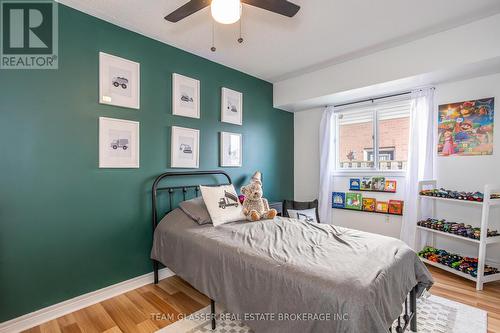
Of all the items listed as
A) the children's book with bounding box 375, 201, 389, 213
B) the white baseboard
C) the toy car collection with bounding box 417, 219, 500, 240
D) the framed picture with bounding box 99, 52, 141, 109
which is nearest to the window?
the children's book with bounding box 375, 201, 389, 213

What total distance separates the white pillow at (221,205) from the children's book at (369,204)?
210 centimetres

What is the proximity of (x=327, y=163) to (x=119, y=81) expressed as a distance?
3.09m

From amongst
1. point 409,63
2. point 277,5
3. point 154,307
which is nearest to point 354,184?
point 409,63

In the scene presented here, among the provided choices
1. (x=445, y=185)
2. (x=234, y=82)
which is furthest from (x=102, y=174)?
(x=445, y=185)

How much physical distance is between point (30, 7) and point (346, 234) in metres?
3.17

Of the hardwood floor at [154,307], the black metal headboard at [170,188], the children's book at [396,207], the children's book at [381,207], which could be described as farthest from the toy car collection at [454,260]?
the black metal headboard at [170,188]

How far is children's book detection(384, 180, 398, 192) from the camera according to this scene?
10.9 feet

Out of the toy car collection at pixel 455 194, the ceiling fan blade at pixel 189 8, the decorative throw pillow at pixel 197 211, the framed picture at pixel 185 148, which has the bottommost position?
the decorative throw pillow at pixel 197 211

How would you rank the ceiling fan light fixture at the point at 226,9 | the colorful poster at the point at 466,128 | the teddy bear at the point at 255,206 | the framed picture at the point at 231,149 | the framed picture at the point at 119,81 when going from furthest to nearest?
the framed picture at the point at 231,149, the colorful poster at the point at 466,128, the teddy bear at the point at 255,206, the framed picture at the point at 119,81, the ceiling fan light fixture at the point at 226,9

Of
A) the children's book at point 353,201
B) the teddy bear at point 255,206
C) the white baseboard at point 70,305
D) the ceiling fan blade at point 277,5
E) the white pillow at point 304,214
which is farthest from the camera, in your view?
the children's book at point 353,201

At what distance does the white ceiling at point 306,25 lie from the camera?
2008 mm

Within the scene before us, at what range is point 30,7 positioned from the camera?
188cm

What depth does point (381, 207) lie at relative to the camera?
3.43 metres

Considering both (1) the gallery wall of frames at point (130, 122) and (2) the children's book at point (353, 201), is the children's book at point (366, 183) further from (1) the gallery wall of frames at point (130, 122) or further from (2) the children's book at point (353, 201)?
(1) the gallery wall of frames at point (130, 122)
